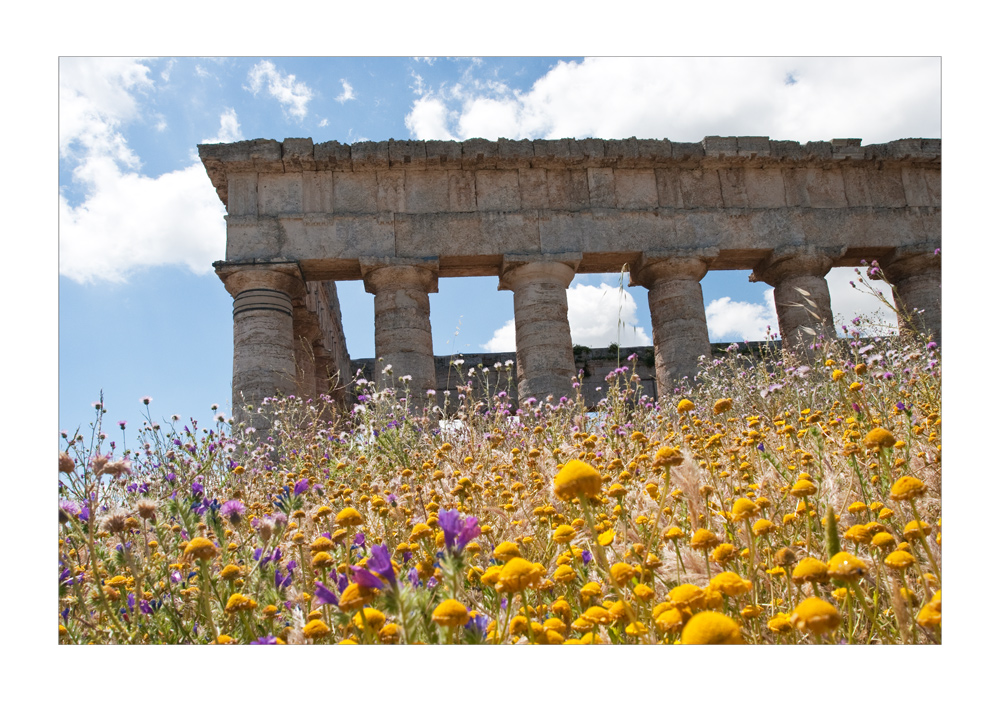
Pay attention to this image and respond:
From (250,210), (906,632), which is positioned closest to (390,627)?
(906,632)

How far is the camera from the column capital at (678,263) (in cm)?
1125

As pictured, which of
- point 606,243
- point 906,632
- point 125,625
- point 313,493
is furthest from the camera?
point 606,243

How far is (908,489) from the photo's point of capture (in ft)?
4.94

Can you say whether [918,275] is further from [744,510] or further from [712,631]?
[712,631]

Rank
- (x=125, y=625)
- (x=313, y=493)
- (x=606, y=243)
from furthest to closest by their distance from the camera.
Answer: (x=606, y=243)
(x=313, y=493)
(x=125, y=625)

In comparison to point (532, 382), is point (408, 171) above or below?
above

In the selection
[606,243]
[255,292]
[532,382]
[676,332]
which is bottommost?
[532,382]

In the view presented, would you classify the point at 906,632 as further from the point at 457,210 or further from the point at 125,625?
the point at 457,210

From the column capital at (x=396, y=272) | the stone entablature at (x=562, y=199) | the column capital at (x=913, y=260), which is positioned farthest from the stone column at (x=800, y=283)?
the column capital at (x=396, y=272)

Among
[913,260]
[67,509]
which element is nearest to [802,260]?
[913,260]

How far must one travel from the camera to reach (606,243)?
11.4 m

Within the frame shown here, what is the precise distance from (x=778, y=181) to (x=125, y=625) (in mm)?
12738

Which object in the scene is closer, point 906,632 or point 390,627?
point 390,627

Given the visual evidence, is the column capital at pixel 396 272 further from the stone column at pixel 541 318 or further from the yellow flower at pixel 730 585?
the yellow flower at pixel 730 585
